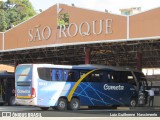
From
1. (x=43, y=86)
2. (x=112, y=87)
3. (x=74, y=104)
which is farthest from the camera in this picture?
(x=112, y=87)

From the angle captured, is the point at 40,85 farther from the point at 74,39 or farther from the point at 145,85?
the point at 145,85

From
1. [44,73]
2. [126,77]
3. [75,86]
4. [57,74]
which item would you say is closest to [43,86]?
[44,73]

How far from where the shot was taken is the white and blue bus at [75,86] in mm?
22344

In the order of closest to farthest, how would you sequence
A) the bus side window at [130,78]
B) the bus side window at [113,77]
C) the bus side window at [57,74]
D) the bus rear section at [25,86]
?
the bus rear section at [25,86]
the bus side window at [57,74]
the bus side window at [113,77]
the bus side window at [130,78]

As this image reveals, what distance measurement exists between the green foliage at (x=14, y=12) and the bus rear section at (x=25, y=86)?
38.1 metres

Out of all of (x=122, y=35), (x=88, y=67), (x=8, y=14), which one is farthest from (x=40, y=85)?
(x=8, y=14)

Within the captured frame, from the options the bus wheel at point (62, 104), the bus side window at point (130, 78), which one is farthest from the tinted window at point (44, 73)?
the bus side window at point (130, 78)

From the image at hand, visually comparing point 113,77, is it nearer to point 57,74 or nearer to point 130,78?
point 130,78

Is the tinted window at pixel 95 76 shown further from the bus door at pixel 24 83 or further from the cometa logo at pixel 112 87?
the bus door at pixel 24 83

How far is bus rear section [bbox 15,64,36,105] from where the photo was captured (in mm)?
22141

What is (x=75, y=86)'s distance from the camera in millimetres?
23969

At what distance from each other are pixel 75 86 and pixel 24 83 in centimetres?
302

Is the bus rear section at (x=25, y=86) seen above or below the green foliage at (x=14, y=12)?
below

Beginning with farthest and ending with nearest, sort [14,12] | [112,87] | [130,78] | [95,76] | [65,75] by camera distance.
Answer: [14,12], [130,78], [112,87], [95,76], [65,75]
